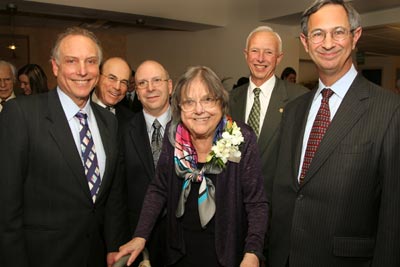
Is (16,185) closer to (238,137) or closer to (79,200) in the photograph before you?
(79,200)

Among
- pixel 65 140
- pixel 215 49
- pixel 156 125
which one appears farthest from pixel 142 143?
pixel 215 49

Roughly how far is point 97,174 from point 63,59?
0.65 m

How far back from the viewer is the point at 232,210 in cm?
196

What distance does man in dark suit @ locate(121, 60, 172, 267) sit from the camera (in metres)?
2.53

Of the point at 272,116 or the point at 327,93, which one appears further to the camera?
the point at 272,116

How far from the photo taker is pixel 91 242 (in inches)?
82.9

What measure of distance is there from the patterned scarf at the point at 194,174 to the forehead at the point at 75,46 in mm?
685

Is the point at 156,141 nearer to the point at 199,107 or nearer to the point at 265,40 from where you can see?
the point at 199,107

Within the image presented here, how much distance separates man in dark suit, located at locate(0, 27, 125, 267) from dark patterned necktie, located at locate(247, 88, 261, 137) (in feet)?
3.84

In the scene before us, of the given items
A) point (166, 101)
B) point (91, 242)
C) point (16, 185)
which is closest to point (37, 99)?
point (16, 185)

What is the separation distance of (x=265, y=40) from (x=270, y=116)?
0.64 m

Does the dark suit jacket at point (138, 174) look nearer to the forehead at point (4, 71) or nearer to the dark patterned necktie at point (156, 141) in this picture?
the dark patterned necktie at point (156, 141)

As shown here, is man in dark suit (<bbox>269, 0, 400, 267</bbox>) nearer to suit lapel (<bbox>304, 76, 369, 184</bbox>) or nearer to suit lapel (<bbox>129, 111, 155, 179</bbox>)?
suit lapel (<bbox>304, 76, 369, 184</bbox>)

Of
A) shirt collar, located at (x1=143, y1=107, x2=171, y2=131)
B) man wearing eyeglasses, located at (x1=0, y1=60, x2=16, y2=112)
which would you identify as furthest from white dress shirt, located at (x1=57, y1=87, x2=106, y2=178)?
man wearing eyeglasses, located at (x1=0, y1=60, x2=16, y2=112)
